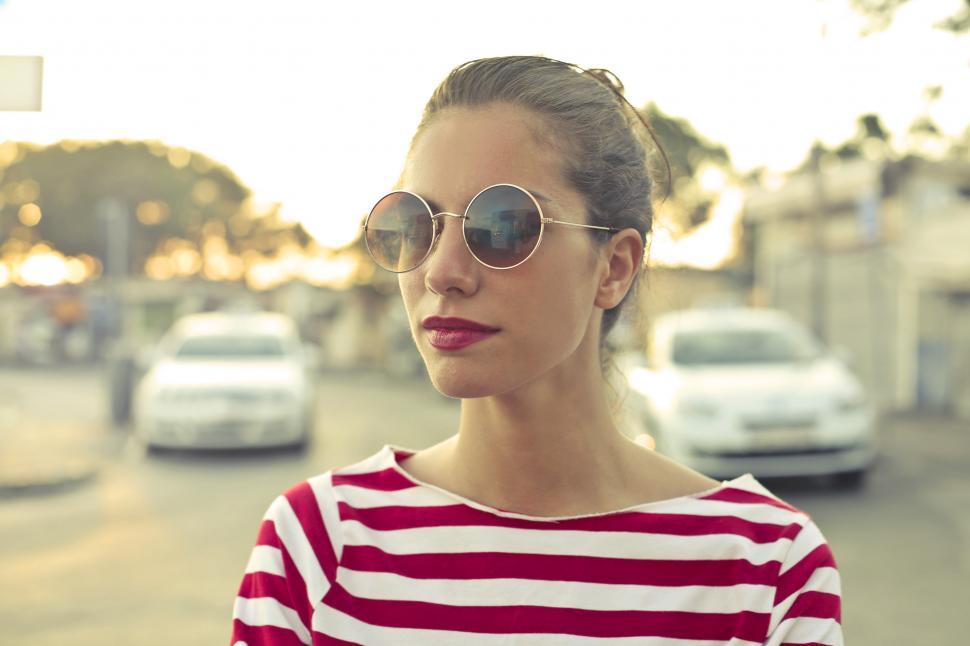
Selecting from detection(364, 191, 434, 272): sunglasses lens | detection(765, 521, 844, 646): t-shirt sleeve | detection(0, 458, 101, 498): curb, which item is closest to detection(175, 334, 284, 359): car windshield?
detection(0, 458, 101, 498): curb

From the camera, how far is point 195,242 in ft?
166

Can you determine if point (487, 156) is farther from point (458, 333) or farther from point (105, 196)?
point (105, 196)

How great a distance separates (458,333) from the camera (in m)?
1.59

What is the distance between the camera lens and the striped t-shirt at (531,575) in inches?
62.0

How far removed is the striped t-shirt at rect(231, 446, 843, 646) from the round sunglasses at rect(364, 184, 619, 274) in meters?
0.39

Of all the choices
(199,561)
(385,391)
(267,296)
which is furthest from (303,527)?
(267,296)

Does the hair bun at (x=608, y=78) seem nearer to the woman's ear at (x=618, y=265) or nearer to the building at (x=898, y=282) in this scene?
the woman's ear at (x=618, y=265)

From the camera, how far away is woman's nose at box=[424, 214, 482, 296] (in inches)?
63.1

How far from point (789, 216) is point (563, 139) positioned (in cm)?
3053

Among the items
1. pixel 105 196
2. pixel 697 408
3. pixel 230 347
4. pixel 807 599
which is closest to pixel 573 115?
pixel 807 599

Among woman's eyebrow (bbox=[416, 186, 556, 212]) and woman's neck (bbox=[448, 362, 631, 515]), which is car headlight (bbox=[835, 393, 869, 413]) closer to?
woman's neck (bbox=[448, 362, 631, 515])

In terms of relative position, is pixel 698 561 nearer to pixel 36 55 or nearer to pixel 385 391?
pixel 36 55

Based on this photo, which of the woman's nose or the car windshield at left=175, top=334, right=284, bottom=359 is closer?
the woman's nose

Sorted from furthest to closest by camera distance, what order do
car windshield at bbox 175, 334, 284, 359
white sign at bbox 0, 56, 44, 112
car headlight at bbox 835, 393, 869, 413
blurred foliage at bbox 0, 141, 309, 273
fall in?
blurred foliage at bbox 0, 141, 309, 273 → car windshield at bbox 175, 334, 284, 359 → car headlight at bbox 835, 393, 869, 413 → white sign at bbox 0, 56, 44, 112
